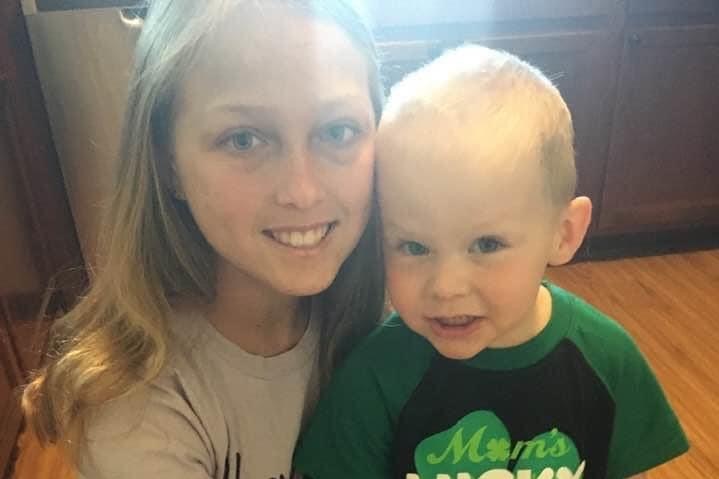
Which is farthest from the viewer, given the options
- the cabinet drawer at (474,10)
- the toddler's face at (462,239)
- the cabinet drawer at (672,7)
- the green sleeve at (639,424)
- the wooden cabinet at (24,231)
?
the cabinet drawer at (672,7)

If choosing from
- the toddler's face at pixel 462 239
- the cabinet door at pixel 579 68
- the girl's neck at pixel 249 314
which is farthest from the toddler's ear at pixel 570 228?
the cabinet door at pixel 579 68

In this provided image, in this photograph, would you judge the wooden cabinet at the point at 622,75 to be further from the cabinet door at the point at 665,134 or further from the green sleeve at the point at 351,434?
the green sleeve at the point at 351,434

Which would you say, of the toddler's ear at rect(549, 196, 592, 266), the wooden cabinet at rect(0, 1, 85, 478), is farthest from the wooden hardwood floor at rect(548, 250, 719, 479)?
the wooden cabinet at rect(0, 1, 85, 478)

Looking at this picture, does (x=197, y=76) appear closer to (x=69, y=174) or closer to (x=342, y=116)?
(x=342, y=116)

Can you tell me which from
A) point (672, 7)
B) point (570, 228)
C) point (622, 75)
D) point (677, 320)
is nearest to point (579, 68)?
point (622, 75)

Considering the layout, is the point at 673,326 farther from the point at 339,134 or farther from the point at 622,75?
the point at 339,134

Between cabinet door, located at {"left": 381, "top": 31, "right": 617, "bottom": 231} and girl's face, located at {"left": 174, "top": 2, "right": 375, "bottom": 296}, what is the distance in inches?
41.7

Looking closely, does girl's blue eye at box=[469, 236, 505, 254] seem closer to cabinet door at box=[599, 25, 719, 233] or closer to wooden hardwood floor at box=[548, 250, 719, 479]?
wooden hardwood floor at box=[548, 250, 719, 479]

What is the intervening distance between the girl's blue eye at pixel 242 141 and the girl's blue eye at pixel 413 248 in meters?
0.17

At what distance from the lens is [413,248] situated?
753 mm

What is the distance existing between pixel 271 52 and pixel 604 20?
1444 millimetres

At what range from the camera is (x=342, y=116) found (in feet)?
2.48

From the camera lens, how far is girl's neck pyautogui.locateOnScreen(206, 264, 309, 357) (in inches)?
35.4

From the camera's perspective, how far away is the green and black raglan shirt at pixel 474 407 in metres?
0.80
